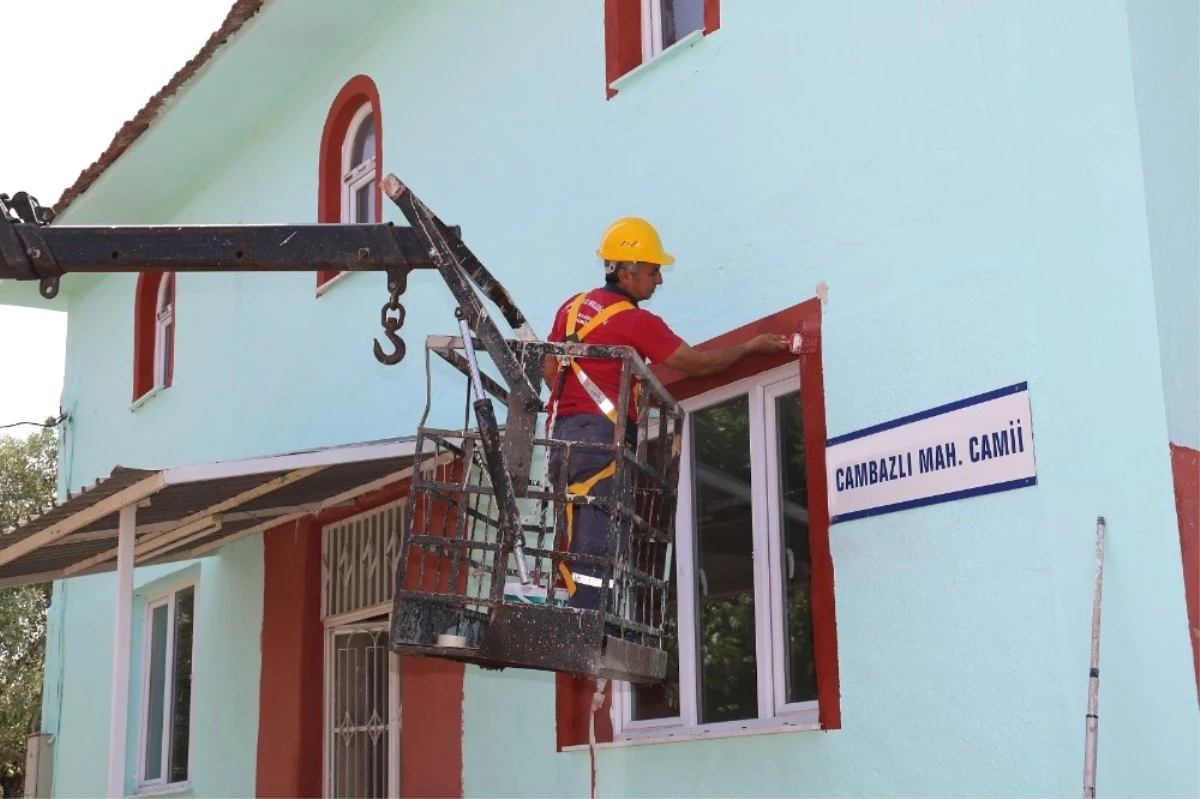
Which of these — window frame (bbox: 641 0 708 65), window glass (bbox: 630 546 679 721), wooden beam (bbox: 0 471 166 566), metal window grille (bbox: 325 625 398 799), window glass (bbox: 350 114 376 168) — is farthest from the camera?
window glass (bbox: 350 114 376 168)

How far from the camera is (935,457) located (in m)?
5.57

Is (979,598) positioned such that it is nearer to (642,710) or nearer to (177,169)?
(642,710)

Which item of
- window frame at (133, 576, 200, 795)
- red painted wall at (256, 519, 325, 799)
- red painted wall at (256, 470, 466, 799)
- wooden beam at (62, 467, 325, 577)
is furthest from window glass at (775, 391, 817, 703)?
window frame at (133, 576, 200, 795)

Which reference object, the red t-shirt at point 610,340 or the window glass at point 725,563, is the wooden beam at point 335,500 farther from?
the red t-shirt at point 610,340

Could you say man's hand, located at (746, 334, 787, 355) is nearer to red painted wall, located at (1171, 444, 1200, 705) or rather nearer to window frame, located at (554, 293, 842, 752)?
window frame, located at (554, 293, 842, 752)

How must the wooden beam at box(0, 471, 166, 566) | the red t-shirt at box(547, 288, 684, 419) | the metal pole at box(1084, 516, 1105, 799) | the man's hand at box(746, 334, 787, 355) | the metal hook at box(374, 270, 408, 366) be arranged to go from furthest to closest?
the wooden beam at box(0, 471, 166, 566), the man's hand at box(746, 334, 787, 355), the red t-shirt at box(547, 288, 684, 419), the metal hook at box(374, 270, 408, 366), the metal pole at box(1084, 516, 1105, 799)

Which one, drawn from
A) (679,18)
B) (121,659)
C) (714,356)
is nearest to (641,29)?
(679,18)

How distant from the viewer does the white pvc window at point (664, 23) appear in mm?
7846

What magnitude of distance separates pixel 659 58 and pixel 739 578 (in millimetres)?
2623

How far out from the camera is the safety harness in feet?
16.9

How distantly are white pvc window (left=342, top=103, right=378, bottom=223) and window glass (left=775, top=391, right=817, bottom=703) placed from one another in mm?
5006

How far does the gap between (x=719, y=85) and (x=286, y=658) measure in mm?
5004

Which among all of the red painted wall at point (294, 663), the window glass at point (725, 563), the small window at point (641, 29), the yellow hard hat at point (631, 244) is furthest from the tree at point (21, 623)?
the yellow hard hat at point (631, 244)

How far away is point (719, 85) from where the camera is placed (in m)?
7.11
